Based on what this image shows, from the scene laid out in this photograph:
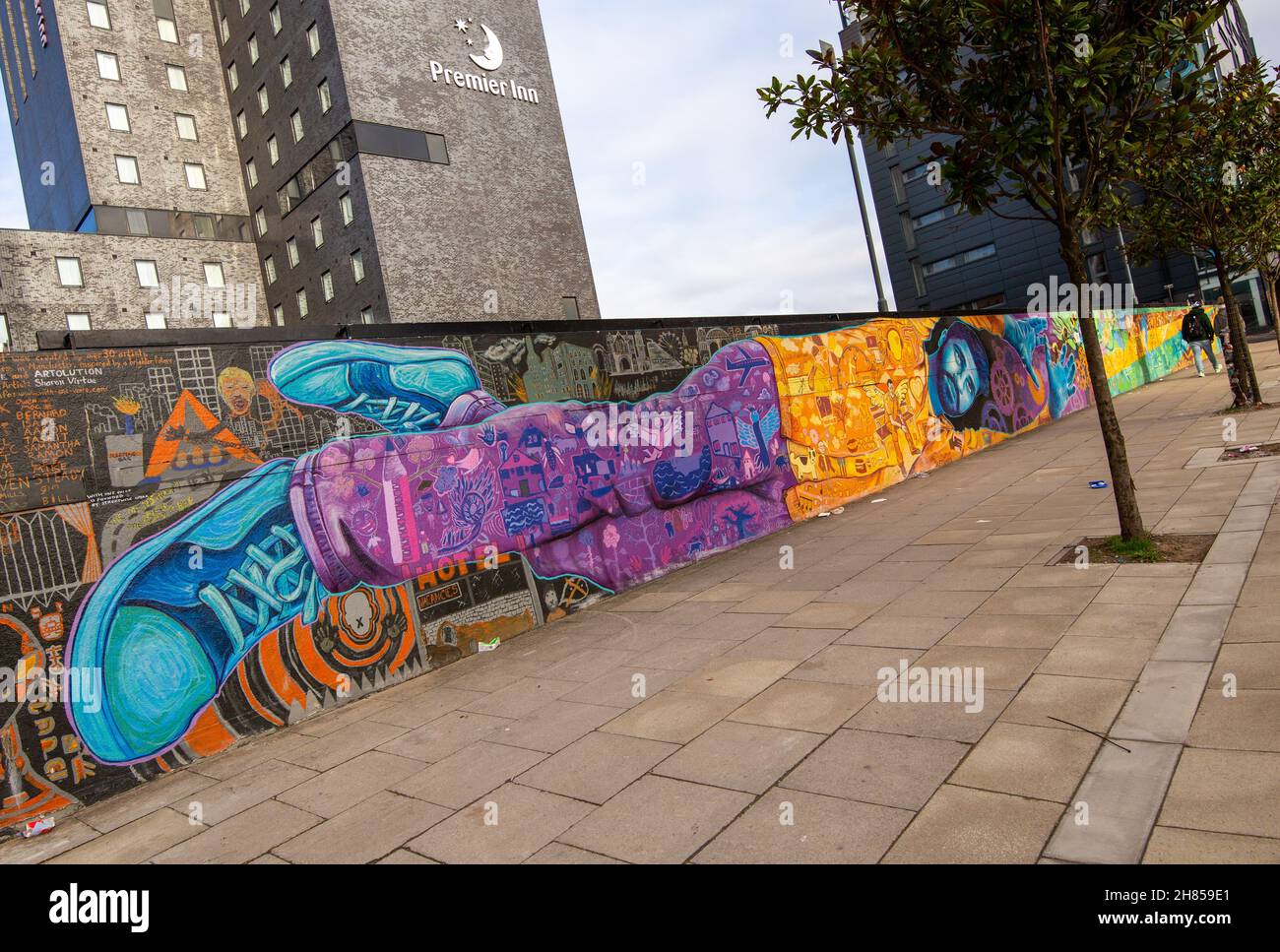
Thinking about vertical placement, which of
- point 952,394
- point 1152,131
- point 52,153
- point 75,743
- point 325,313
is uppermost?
point 52,153

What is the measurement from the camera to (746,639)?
6.02 metres

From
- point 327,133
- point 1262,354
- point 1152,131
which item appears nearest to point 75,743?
point 1152,131

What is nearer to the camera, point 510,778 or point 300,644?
point 510,778

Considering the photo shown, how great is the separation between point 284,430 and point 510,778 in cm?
372

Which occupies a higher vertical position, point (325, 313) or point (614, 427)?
point (325, 313)

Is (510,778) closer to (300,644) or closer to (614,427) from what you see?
(300,644)

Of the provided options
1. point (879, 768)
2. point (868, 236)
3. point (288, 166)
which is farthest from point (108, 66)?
point (879, 768)

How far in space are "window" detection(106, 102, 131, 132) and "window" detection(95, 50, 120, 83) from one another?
1.09m

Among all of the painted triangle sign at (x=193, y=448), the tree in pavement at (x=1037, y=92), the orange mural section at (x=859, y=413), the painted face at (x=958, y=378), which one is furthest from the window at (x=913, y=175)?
the painted triangle sign at (x=193, y=448)

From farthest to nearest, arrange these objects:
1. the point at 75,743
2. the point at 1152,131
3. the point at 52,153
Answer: the point at 52,153 < the point at 1152,131 < the point at 75,743

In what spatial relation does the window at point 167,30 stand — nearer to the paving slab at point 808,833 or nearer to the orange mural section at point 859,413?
the orange mural section at point 859,413

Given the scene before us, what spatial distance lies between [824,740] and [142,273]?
1357 inches

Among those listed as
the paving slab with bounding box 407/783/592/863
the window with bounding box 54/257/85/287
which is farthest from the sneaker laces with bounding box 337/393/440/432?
the window with bounding box 54/257/85/287

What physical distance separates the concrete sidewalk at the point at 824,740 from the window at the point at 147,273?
3054 cm
